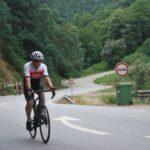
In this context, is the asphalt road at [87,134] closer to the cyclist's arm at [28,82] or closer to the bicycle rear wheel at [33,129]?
the bicycle rear wheel at [33,129]

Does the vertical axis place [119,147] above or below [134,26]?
below

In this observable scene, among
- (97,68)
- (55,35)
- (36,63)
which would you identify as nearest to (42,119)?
(36,63)

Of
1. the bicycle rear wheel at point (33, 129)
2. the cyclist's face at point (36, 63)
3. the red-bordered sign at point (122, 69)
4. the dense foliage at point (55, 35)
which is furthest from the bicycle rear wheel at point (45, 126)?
the dense foliage at point (55, 35)

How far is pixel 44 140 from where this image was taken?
12.0 meters

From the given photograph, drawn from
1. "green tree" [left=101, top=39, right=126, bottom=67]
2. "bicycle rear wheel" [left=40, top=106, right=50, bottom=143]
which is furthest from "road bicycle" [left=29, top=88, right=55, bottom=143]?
"green tree" [left=101, top=39, right=126, bottom=67]

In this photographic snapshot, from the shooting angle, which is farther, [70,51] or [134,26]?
[134,26]

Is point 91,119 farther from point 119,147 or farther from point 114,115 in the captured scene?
point 119,147

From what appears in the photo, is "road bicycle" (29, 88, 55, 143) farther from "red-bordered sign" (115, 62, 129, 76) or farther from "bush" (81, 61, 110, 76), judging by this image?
"bush" (81, 61, 110, 76)

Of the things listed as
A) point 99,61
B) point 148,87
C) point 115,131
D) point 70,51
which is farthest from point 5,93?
point 99,61

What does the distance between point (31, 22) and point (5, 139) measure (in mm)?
76257

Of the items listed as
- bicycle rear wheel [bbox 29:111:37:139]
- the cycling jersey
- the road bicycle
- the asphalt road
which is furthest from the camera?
bicycle rear wheel [bbox 29:111:37:139]

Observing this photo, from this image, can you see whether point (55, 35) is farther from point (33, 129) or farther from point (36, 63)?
point (36, 63)

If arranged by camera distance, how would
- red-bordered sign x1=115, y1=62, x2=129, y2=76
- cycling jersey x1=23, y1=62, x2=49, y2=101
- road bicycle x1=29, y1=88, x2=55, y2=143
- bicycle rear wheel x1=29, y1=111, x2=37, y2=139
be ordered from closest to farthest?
road bicycle x1=29, y1=88, x2=55, y2=143 → cycling jersey x1=23, y1=62, x2=49, y2=101 → bicycle rear wheel x1=29, y1=111, x2=37, y2=139 → red-bordered sign x1=115, y1=62, x2=129, y2=76

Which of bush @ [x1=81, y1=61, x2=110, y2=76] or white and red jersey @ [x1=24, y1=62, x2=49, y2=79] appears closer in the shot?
white and red jersey @ [x1=24, y1=62, x2=49, y2=79]
